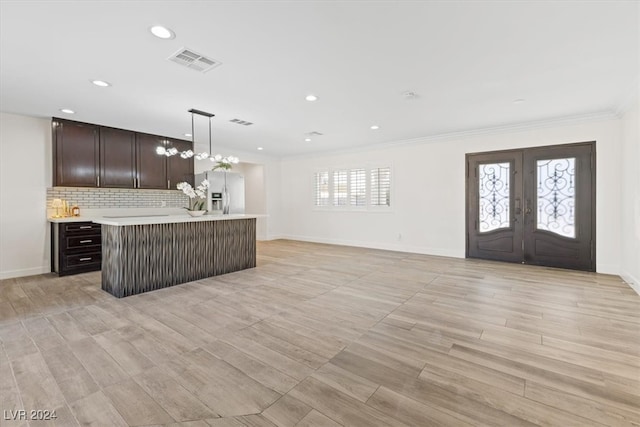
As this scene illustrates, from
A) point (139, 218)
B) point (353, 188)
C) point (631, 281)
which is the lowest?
point (631, 281)

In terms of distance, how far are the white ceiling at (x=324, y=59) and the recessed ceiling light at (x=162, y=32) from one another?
0.16 feet

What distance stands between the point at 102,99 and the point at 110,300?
2775 millimetres

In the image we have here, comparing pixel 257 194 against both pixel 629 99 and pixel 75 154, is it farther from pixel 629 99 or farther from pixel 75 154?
pixel 629 99

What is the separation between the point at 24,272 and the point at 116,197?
74.7 inches

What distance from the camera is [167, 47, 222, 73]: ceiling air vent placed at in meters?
2.84

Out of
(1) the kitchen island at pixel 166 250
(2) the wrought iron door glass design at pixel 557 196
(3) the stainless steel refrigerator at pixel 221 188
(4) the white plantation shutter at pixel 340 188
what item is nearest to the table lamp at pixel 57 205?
(1) the kitchen island at pixel 166 250

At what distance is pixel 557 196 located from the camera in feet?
16.9

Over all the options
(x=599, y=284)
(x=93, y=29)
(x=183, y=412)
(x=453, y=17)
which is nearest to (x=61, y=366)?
(x=183, y=412)

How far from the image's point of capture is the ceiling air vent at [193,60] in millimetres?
2836

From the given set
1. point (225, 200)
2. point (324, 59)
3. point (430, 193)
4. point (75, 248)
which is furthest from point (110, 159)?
point (430, 193)

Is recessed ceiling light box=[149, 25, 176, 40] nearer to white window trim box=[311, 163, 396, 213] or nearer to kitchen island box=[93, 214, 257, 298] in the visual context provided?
kitchen island box=[93, 214, 257, 298]

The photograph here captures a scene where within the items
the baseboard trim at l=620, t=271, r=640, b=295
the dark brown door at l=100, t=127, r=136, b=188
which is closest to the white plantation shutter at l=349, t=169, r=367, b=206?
the baseboard trim at l=620, t=271, r=640, b=295

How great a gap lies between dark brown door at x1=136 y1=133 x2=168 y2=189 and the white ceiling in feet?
3.22

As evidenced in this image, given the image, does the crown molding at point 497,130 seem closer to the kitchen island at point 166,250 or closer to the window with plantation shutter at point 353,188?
the window with plantation shutter at point 353,188
